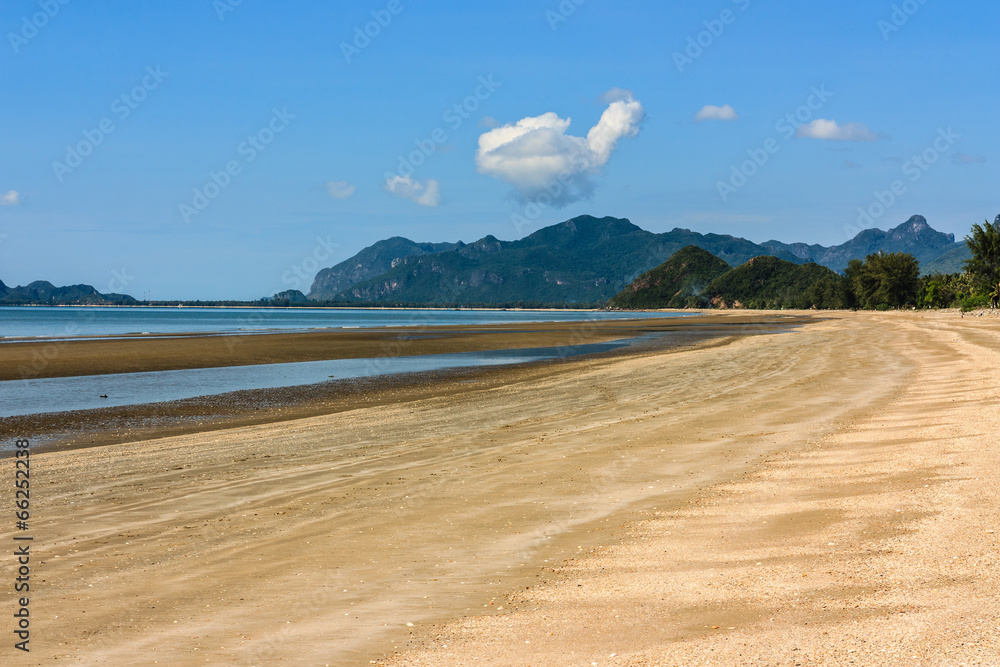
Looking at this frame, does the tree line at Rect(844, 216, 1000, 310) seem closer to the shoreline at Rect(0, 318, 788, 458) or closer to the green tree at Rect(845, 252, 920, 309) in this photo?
the green tree at Rect(845, 252, 920, 309)

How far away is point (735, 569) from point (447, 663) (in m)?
2.97

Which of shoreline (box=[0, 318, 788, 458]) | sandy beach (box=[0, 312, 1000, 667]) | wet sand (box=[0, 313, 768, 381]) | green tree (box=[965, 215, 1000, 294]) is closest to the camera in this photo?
sandy beach (box=[0, 312, 1000, 667])

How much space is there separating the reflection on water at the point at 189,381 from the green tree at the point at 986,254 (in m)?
87.3

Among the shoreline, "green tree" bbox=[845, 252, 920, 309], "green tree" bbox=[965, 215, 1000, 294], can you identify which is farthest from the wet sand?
"green tree" bbox=[845, 252, 920, 309]

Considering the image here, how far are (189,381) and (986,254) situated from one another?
4368 inches

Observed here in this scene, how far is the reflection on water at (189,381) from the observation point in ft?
78.8

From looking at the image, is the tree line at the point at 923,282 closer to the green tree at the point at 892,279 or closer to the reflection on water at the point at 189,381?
the green tree at the point at 892,279

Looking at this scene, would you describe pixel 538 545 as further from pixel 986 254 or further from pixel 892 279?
pixel 892 279

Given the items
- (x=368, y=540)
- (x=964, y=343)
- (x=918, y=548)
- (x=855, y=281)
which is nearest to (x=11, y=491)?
(x=368, y=540)

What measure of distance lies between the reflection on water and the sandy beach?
382 inches

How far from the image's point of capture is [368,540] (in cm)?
804

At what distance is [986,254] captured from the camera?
102m

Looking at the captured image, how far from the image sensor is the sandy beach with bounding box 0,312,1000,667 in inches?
213

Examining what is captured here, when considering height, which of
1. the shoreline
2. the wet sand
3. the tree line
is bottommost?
the shoreline
